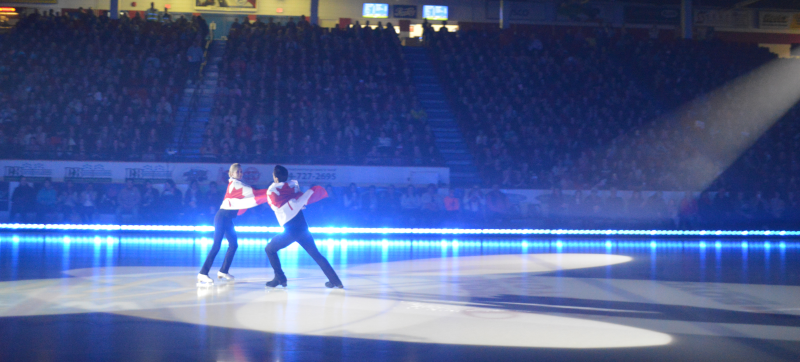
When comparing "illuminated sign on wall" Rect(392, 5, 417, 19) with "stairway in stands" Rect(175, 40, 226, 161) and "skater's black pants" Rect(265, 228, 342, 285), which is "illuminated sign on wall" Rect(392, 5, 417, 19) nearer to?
"stairway in stands" Rect(175, 40, 226, 161)

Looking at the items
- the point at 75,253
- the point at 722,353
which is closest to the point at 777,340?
the point at 722,353

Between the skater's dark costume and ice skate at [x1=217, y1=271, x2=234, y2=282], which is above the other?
the skater's dark costume

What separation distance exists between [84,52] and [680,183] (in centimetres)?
2105

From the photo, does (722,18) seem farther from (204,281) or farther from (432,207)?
(204,281)

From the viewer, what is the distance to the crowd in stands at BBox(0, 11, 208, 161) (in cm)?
1872

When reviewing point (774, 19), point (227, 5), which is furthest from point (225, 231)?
point (774, 19)

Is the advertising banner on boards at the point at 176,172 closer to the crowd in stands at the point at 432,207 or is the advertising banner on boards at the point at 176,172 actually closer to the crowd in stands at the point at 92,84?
the crowd in stands at the point at 92,84

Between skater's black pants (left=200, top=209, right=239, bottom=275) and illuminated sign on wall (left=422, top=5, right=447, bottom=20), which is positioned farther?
illuminated sign on wall (left=422, top=5, right=447, bottom=20)

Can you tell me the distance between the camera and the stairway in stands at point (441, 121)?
2025cm

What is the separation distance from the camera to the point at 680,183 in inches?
779

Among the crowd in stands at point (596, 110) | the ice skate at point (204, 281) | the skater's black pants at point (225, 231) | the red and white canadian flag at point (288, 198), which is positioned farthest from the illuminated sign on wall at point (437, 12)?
the ice skate at point (204, 281)

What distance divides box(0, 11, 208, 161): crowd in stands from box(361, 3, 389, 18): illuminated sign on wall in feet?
30.1

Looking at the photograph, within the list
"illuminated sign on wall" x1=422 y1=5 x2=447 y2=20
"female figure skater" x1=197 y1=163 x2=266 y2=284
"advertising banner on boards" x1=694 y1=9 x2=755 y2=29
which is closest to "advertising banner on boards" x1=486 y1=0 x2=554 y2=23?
"illuminated sign on wall" x1=422 y1=5 x2=447 y2=20

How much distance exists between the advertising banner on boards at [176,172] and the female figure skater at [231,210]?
392 inches
